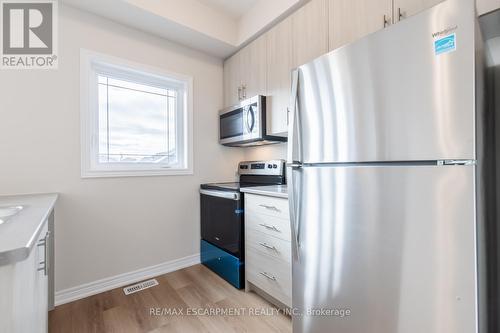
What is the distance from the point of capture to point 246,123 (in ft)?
7.46

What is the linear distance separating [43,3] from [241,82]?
5.54 feet

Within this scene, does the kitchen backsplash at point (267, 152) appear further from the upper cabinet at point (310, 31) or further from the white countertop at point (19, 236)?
the white countertop at point (19, 236)

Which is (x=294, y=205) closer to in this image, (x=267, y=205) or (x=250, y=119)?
(x=267, y=205)

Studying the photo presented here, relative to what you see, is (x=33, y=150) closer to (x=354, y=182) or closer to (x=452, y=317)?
(x=354, y=182)

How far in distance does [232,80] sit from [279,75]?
77 cm

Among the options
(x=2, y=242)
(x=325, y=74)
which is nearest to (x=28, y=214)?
(x=2, y=242)

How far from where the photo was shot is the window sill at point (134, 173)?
1963mm

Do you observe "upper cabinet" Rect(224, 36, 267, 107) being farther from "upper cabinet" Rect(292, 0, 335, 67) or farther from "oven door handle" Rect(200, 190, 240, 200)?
"oven door handle" Rect(200, 190, 240, 200)

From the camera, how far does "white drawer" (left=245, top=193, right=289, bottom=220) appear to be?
160 centimetres

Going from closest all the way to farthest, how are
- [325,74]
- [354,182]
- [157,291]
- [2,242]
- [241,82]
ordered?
1. [2,242]
2. [354,182]
3. [325,74]
4. [157,291]
5. [241,82]

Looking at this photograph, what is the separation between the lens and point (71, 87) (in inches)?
74.0

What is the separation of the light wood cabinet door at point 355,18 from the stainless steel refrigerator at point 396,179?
0.60 m

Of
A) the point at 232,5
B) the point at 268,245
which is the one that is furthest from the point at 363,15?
the point at 268,245

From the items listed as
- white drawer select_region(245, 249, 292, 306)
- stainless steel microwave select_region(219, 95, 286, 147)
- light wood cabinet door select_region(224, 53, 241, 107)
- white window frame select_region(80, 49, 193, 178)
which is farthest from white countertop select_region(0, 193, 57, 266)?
light wood cabinet door select_region(224, 53, 241, 107)
